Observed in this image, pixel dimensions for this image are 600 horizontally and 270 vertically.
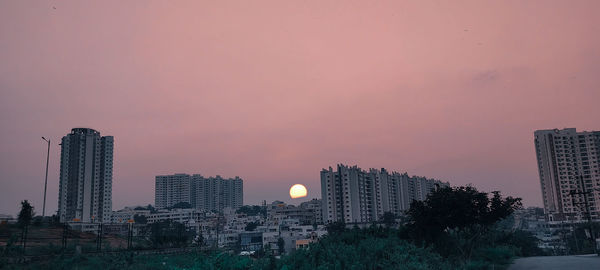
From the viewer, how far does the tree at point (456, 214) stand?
2177 centimetres

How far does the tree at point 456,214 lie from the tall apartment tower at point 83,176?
87.4 meters

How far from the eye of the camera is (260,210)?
190 metres

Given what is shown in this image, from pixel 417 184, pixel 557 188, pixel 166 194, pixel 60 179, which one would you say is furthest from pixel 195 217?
pixel 557 188

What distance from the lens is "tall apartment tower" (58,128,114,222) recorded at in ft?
305

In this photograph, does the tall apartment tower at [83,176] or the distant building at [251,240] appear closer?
the distant building at [251,240]

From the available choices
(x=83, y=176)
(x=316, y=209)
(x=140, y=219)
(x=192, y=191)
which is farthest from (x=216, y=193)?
(x=83, y=176)

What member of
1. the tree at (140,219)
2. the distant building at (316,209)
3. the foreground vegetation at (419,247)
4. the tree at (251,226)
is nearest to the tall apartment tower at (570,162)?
the distant building at (316,209)

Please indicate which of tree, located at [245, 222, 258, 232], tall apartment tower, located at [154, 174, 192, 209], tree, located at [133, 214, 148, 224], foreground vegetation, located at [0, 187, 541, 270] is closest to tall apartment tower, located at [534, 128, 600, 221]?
tree, located at [245, 222, 258, 232]

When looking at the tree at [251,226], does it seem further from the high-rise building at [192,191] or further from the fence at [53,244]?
the fence at [53,244]

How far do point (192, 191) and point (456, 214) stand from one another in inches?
6411

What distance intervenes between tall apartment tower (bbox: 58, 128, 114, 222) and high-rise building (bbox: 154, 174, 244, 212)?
75712 mm

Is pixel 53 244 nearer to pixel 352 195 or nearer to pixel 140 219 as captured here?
pixel 352 195

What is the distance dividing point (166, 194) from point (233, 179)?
31.3 meters

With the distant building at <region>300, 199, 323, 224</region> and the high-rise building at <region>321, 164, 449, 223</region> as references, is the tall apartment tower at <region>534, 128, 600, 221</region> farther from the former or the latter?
the distant building at <region>300, 199, 323, 224</region>
